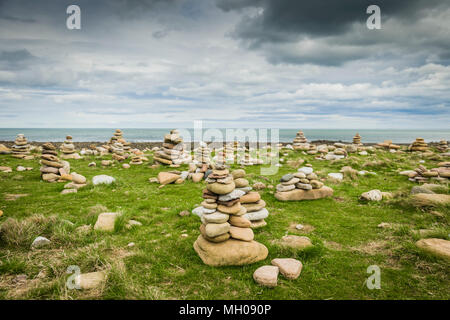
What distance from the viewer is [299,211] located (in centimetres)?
917

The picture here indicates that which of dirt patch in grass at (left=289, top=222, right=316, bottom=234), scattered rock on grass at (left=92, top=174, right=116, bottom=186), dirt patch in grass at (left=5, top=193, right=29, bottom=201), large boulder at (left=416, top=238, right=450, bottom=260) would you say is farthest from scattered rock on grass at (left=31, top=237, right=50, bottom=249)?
large boulder at (left=416, top=238, right=450, bottom=260)

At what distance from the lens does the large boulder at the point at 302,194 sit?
1045 centimetres

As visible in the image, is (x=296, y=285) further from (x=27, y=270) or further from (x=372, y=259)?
(x=27, y=270)

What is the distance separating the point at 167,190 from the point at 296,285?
9.01 meters

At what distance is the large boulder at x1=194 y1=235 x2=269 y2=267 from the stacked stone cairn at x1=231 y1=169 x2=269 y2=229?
1.89 m

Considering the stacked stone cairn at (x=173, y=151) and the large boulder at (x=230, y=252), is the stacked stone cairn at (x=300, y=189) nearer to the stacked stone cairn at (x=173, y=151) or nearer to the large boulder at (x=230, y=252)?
the large boulder at (x=230, y=252)

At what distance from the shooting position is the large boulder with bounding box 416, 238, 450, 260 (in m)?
5.11

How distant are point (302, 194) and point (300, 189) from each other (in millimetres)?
253

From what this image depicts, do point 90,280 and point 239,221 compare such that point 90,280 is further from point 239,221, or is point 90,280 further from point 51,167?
point 51,167

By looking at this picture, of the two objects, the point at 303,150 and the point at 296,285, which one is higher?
the point at 303,150

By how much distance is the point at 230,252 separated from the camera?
216 inches

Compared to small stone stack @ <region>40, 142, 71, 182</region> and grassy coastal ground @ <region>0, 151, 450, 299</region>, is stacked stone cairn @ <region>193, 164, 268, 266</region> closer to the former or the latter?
Result: grassy coastal ground @ <region>0, 151, 450, 299</region>
